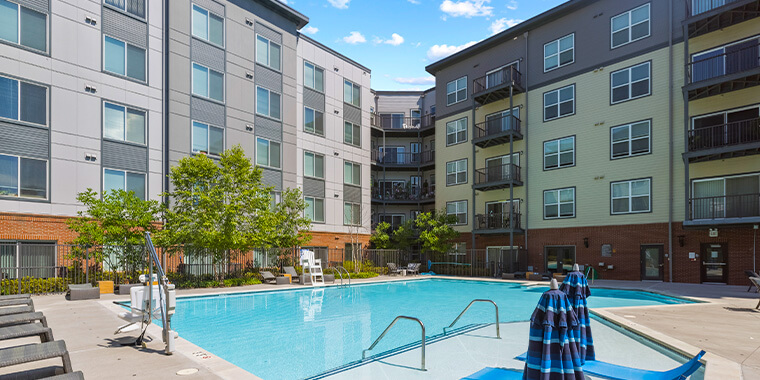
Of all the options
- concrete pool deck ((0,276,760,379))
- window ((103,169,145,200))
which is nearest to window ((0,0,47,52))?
window ((103,169,145,200))

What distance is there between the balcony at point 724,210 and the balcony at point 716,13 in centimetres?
753

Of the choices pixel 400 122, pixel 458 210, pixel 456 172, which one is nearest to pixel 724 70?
pixel 456 172

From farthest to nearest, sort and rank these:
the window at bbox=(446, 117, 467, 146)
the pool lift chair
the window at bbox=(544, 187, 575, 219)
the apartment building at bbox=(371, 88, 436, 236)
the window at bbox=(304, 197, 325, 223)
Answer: the apartment building at bbox=(371, 88, 436, 236) < the window at bbox=(446, 117, 467, 146) < the window at bbox=(304, 197, 325, 223) < the window at bbox=(544, 187, 575, 219) < the pool lift chair

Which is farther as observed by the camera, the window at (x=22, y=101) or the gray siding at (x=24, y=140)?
the window at (x=22, y=101)

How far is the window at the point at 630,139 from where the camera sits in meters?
22.4

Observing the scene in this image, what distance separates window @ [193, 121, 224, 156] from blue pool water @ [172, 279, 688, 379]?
30.3ft

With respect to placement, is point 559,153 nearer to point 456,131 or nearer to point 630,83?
point 630,83

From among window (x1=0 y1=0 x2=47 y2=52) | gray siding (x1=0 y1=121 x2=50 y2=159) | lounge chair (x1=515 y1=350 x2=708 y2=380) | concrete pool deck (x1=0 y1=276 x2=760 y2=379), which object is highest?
window (x1=0 y1=0 x2=47 y2=52)

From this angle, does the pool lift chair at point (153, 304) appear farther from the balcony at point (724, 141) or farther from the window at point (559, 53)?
the window at point (559, 53)

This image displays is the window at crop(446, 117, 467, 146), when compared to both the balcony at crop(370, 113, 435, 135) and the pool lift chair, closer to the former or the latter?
the balcony at crop(370, 113, 435, 135)

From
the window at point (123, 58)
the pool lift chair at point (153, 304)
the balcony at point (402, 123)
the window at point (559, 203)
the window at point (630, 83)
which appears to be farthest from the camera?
the balcony at point (402, 123)

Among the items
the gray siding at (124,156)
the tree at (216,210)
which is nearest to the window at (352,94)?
the tree at (216,210)

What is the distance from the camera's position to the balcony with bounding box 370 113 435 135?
36406 mm

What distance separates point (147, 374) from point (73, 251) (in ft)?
43.8
